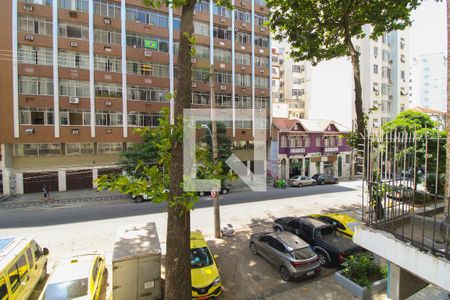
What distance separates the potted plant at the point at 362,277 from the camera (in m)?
7.82

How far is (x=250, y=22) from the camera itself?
104 ft

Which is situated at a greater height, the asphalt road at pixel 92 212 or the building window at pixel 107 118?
the building window at pixel 107 118

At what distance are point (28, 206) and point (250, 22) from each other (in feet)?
98.7

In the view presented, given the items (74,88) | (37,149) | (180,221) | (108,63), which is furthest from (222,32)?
(180,221)

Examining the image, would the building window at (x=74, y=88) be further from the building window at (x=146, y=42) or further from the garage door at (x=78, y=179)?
the garage door at (x=78, y=179)

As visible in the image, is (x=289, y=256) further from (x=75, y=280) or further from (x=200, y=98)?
(x=200, y=98)

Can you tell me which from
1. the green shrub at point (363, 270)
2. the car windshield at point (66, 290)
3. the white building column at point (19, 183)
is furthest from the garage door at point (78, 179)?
the green shrub at point (363, 270)

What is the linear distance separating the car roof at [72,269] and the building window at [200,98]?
22.6 meters

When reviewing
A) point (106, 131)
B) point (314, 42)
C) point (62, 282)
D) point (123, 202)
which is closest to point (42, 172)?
point (106, 131)

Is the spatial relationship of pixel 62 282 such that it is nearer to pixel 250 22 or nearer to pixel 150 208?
pixel 150 208

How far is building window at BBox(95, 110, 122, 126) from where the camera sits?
80.7 ft

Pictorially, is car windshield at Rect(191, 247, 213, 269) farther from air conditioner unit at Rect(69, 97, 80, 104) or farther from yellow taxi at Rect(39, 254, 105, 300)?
air conditioner unit at Rect(69, 97, 80, 104)

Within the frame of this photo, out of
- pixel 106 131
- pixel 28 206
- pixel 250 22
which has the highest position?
pixel 250 22

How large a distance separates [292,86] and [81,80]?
34515mm
